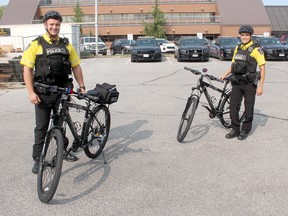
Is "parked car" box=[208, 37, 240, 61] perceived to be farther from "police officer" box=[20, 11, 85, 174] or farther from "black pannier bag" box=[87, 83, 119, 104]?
"police officer" box=[20, 11, 85, 174]

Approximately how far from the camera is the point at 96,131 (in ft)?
16.5

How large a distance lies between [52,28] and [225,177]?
275 centimetres

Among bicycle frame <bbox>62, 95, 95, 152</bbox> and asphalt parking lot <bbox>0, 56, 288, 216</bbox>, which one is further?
bicycle frame <bbox>62, 95, 95, 152</bbox>

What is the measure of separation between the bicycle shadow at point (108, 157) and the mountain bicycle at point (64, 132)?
0.18 metres

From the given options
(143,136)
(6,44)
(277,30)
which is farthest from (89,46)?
(277,30)

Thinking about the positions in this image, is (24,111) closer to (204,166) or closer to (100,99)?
(100,99)

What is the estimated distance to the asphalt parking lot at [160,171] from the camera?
3.74 m

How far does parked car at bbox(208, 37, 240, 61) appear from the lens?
2235 cm

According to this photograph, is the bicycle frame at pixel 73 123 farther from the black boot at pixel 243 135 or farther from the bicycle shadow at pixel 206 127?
the black boot at pixel 243 135

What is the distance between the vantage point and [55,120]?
4277 mm

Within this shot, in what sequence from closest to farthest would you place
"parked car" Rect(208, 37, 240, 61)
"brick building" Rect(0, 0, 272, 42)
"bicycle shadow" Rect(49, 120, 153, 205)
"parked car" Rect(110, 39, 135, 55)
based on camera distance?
"bicycle shadow" Rect(49, 120, 153, 205), "parked car" Rect(208, 37, 240, 61), "parked car" Rect(110, 39, 135, 55), "brick building" Rect(0, 0, 272, 42)

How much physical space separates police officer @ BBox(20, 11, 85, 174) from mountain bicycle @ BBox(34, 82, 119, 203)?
13 cm

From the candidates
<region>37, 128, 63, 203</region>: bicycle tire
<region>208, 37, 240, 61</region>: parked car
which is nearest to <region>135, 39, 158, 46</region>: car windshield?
<region>208, 37, 240, 61</region>: parked car

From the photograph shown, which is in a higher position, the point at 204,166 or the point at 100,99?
the point at 100,99
